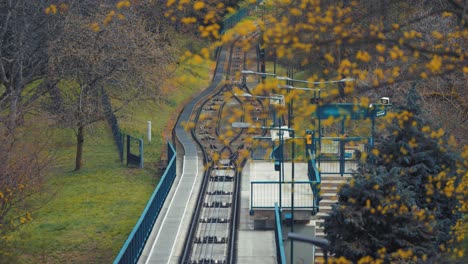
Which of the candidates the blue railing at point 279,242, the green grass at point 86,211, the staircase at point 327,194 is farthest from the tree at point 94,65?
the blue railing at point 279,242

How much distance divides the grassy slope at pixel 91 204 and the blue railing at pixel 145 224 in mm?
1082

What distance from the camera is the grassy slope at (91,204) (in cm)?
2403

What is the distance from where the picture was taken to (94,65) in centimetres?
3322

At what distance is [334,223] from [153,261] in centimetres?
524

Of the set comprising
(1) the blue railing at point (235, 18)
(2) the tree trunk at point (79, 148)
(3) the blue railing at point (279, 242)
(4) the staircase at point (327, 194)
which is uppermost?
(1) the blue railing at point (235, 18)

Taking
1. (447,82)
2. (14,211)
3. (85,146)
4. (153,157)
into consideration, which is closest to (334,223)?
(14,211)

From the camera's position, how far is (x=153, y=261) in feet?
72.8

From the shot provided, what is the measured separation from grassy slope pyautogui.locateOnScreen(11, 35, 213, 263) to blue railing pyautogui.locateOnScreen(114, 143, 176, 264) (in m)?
1.08

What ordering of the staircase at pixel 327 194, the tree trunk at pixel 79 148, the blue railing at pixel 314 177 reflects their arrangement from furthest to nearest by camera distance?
the tree trunk at pixel 79 148, the staircase at pixel 327 194, the blue railing at pixel 314 177

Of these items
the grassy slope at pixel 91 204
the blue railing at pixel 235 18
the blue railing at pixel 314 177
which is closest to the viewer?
the grassy slope at pixel 91 204

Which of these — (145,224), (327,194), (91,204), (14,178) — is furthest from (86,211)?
(327,194)

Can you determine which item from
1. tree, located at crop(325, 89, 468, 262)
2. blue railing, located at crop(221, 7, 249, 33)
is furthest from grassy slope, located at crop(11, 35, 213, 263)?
blue railing, located at crop(221, 7, 249, 33)

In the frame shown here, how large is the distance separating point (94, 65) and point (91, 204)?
6716mm

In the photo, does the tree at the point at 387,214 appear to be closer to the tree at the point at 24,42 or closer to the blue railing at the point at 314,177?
the blue railing at the point at 314,177
